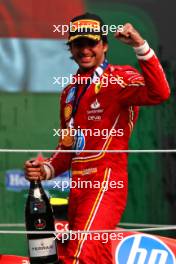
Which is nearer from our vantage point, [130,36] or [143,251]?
[130,36]

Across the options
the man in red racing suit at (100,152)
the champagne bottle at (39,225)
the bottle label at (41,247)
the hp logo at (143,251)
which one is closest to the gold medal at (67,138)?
the man in red racing suit at (100,152)

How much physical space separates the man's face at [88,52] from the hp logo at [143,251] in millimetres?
533

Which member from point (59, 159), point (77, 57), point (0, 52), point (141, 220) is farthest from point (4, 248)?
point (77, 57)

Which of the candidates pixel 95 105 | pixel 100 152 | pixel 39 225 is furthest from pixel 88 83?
pixel 39 225

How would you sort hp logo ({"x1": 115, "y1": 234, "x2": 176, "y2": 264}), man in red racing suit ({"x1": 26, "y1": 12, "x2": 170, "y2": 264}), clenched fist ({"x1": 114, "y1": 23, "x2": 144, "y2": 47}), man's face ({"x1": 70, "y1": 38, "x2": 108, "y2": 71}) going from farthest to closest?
1. hp logo ({"x1": 115, "y1": 234, "x2": 176, "y2": 264})
2. man's face ({"x1": 70, "y1": 38, "x2": 108, "y2": 71})
3. man in red racing suit ({"x1": 26, "y1": 12, "x2": 170, "y2": 264})
4. clenched fist ({"x1": 114, "y1": 23, "x2": 144, "y2": 47})

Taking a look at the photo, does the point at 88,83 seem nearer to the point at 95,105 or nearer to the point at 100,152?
the point at 95,105

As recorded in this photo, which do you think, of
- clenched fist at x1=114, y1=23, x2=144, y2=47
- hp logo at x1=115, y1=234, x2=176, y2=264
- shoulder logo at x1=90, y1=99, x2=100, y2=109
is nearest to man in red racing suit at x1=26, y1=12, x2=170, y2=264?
shoulder logo at x1=90, y1=99, x2=100, y2=109

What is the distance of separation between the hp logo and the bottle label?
0.31 metres

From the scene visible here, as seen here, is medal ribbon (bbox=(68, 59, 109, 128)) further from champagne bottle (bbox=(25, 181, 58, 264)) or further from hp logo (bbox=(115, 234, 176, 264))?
hp logo (bbox=(115, 234, 176, 264))

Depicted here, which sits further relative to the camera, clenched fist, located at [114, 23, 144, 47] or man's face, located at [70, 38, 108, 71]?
man's face, located at [70, 38, 108, 71]

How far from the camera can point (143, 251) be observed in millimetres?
2021

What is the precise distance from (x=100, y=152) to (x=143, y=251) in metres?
0.53

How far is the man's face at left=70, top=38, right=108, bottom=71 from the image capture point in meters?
1.66

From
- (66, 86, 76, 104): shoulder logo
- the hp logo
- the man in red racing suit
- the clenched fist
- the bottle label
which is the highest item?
the clenched fist
